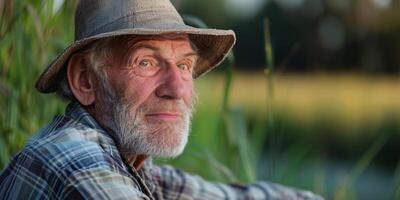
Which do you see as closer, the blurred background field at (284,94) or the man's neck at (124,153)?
the man's neck at (124,153)

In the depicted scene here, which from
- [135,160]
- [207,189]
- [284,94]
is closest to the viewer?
[135,160]

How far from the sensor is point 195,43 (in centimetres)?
232

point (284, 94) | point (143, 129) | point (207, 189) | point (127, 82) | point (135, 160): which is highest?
point (127, 82)

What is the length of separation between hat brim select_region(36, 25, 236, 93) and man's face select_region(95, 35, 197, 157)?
0.06 m

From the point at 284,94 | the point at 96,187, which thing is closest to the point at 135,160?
the point at 96,187

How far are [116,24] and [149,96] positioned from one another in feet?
0.62

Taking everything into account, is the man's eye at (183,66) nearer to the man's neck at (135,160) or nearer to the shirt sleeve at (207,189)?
the man's neck at (135,160)

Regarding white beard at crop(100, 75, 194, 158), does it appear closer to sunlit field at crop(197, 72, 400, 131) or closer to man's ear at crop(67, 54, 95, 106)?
man's ear at crop(67, 54, 95, 106)

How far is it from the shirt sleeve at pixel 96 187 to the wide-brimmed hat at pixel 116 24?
36cm

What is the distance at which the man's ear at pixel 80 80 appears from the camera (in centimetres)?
213

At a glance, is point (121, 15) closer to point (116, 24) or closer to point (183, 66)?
point (116, 24)

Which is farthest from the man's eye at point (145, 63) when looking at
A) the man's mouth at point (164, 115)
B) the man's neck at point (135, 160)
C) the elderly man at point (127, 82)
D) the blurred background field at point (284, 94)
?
the blurred background field at point (284, 94)

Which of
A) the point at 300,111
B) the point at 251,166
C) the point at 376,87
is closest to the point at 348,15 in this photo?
the point at 376,87

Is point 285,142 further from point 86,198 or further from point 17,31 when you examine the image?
point 86,198
